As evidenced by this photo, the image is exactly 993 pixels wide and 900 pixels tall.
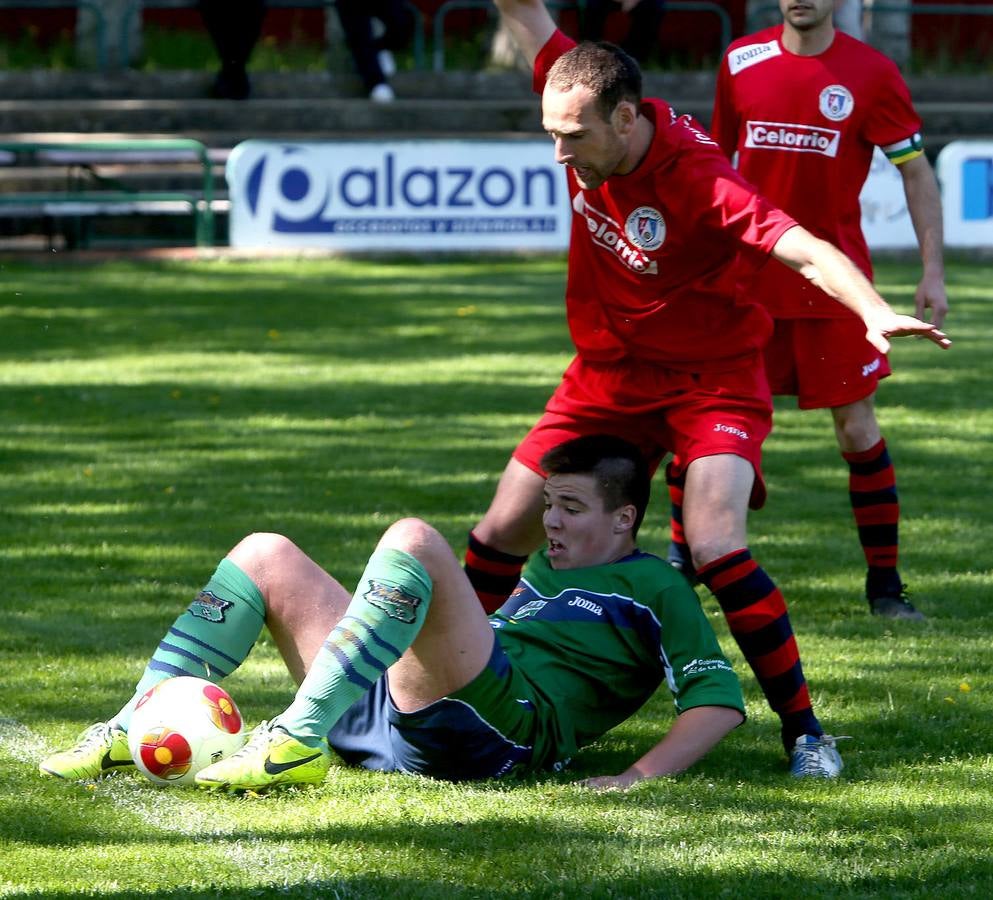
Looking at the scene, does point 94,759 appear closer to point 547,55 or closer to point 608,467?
point 608,467

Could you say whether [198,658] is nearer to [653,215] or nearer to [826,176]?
[653,215]

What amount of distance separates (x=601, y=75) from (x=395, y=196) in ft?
41.6

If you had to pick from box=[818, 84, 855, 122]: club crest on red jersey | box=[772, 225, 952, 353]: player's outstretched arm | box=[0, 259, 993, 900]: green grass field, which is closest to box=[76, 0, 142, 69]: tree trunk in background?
box=[0, 259, 993, 900]: green grass field

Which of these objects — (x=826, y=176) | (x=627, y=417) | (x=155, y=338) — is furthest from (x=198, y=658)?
(x=155, y=338)

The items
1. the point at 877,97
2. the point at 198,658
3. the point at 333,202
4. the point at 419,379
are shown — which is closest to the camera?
the point at 198,658

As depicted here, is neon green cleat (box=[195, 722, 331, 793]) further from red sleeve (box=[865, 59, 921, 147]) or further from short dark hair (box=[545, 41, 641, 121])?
red sleeve (box=[865, 59, 921, 147])

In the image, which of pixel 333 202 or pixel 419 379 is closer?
pixel 419 379

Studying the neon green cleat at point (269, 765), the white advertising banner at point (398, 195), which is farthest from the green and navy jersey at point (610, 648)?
the white advertising banner at point (398, 195)

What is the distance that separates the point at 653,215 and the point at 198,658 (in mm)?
1693

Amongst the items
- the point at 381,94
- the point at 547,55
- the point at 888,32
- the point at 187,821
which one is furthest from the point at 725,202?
the point at 888,32

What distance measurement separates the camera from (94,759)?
4695 millimetres

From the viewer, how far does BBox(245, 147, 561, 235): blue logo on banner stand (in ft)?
56.1

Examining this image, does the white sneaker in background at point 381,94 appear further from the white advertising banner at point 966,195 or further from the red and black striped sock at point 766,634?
the red and black striped sock at point 766,634

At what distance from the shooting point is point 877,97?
6656 mm
